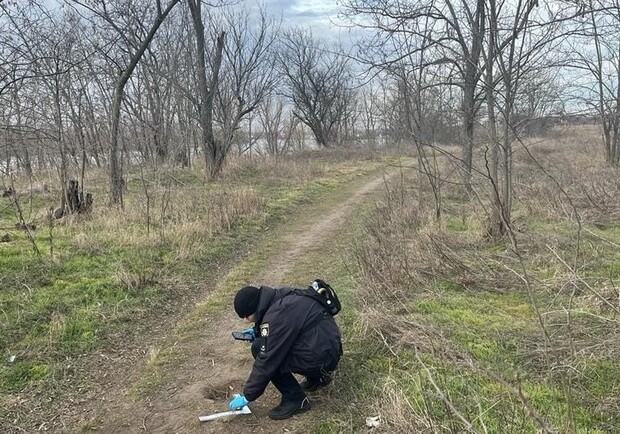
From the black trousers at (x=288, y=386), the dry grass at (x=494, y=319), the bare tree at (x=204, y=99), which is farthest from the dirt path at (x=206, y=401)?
the bare tree at (x=204, y=99)

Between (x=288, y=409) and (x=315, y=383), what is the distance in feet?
1.21

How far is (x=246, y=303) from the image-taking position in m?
3.91

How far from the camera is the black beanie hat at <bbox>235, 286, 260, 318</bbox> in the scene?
391 centimetres

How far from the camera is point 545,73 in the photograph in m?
9.00

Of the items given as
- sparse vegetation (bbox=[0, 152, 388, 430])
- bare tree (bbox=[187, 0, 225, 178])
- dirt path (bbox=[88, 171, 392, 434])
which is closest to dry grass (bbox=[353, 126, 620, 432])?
dirt path (bbox=[88, 171, 392, 434])

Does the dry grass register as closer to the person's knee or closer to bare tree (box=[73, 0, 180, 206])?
the person's knee

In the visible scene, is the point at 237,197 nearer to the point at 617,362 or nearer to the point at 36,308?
the point at 36,308

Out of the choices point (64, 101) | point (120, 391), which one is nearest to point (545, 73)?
point (120, 391)

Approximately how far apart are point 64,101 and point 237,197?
462cm

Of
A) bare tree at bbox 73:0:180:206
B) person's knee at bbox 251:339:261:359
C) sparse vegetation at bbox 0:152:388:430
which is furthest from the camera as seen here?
bare tree at bbox 73:0:180:206

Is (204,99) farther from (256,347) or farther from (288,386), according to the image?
(288,386)

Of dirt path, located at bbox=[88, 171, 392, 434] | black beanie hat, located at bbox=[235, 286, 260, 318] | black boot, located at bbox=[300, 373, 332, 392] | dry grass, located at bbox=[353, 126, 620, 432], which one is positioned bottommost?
dirt path, located at bbox=[88, 171, 392, 434]

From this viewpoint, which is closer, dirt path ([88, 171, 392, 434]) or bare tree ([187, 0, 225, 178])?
dirt path ([88, 171, 392, 434])

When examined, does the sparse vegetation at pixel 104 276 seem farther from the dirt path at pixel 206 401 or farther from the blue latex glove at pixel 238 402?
the blue latex glove at pixel 238 402
